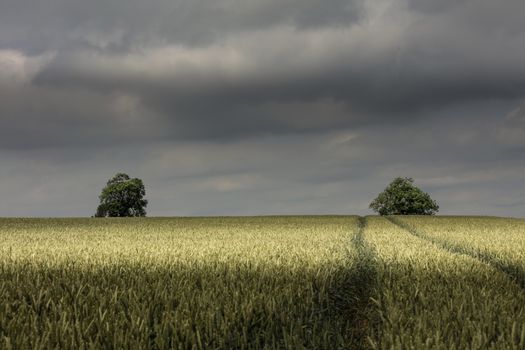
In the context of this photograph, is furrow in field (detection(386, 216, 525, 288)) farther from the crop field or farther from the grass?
the grass

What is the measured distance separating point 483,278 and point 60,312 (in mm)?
5493

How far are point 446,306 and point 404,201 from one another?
293ft

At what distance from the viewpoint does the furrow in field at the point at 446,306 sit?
4.22 metres

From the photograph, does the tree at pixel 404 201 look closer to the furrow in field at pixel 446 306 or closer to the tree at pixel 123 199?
the tree at pixel 123 199

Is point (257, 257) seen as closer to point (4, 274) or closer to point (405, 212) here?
point (4, 274)

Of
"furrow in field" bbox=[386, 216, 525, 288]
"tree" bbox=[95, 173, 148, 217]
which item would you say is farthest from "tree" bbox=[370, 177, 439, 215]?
"furrow in field" bbox=[386, 216, 525, 288]

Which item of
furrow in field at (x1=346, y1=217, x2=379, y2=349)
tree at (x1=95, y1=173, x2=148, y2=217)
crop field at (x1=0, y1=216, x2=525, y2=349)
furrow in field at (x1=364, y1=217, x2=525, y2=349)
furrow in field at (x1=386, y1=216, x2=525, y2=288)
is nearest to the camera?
furrow in field at (x1=364, y1=217, x2=525, y2=349)

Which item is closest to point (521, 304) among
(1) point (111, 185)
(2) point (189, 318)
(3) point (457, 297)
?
(3) point (457, 297)

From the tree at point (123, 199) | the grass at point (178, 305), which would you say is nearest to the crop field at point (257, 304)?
the grass at point (178, 305)

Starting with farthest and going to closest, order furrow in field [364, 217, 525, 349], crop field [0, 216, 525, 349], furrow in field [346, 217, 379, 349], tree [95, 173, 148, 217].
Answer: tree [95, 173, 148, 217], furrow in field [346, 217, 379, 349], crop field [0, 216, 525, 349], furrow in field [364, 217, 525, 349]

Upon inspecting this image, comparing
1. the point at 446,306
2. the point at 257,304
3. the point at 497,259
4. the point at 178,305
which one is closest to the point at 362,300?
the point at 446,306

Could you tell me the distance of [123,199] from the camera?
84312 millimetres

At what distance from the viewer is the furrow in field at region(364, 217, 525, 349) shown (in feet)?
13.9

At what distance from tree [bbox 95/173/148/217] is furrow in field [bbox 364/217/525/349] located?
77095 mm
